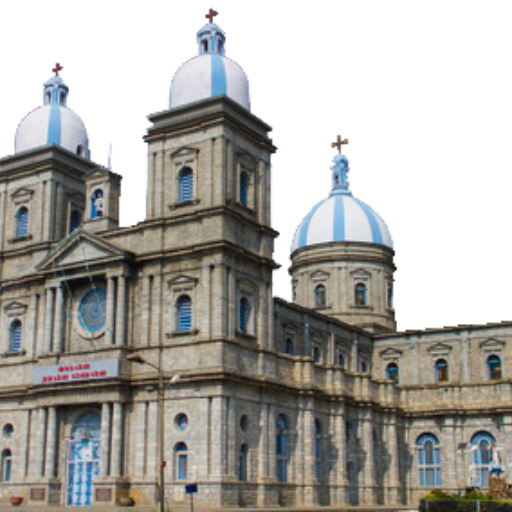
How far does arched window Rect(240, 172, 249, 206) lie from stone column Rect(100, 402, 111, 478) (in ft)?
45.1

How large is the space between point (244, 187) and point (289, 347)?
12.7 metres

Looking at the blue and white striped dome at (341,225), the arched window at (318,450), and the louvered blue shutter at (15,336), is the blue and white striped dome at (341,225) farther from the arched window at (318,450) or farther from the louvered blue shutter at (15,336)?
the louvered blue shutter at (15,336)

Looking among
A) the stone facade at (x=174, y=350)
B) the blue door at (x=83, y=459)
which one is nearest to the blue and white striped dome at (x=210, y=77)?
the stone facade at (x=174, y=350)

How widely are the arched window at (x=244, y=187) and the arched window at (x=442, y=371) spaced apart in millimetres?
24846

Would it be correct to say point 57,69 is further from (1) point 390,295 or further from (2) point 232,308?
(1) point 390,295

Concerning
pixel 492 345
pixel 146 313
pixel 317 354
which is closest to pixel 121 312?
pixel 146 313

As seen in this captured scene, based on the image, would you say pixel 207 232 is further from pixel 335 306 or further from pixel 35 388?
pixel 335 306

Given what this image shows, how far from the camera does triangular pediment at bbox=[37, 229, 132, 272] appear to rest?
4775 cm

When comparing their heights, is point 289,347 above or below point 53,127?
below

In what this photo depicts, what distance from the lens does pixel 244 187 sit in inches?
1943

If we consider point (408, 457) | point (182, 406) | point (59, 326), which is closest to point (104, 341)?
point (59, 326)

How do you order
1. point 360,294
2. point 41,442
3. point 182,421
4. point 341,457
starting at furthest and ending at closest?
point 360,294
point 341,457
point 41,442
point 182,421

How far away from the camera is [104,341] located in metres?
47.6

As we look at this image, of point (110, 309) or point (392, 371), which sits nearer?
point (110, 309)
